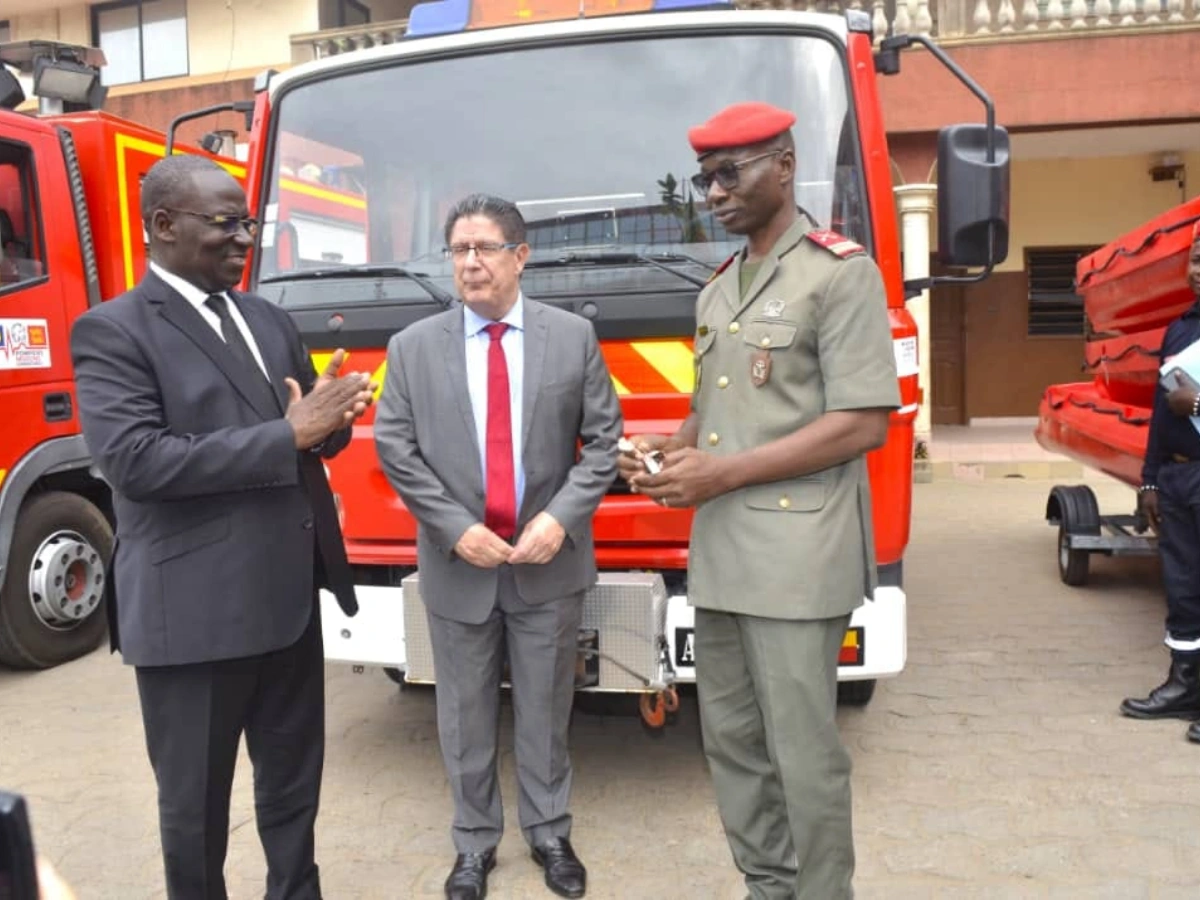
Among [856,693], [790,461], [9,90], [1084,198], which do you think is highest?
[1084,198]

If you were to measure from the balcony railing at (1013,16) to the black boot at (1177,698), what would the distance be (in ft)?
26.4

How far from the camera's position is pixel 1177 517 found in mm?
4148

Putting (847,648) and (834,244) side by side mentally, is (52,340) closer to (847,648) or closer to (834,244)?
(847,648)

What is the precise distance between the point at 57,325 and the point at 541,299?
2.91 metres

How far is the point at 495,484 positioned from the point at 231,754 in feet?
3.07

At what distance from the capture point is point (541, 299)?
11.0 feet

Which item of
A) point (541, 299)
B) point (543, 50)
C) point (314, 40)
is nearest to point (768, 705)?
point (541, 299)

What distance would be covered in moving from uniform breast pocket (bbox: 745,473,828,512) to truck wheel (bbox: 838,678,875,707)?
203 centimetres

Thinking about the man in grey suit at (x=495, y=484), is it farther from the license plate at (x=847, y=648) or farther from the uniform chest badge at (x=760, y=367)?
the uniform chest badge at (x=760, y=367)

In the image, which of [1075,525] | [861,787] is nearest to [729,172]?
[861,787]

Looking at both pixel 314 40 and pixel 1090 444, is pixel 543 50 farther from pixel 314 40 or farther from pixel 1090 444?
pixel 314 40

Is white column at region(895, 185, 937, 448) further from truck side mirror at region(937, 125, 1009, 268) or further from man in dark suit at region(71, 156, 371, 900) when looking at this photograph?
man in dark suit at region(71, 156, 371, 900)

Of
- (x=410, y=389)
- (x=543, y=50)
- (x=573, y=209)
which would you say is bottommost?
(x=410, y=389)

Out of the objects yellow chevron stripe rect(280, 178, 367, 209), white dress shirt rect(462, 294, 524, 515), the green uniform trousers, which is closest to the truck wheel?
the green uniform trousers
